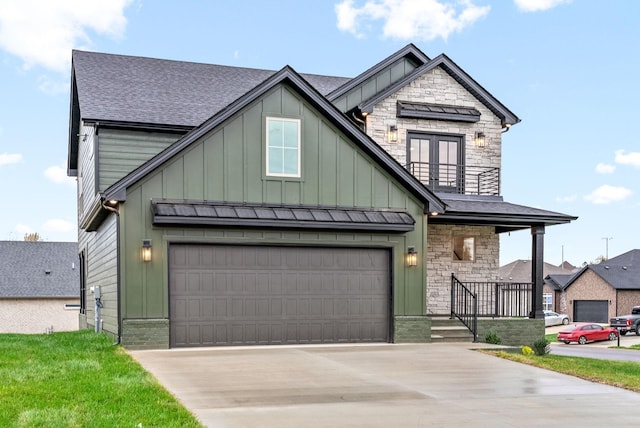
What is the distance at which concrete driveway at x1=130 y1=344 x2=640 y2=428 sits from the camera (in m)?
7.65

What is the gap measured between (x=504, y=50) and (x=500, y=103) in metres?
7.12

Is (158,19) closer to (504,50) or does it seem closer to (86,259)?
(86,259)

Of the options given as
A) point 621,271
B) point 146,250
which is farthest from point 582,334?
point 146,250

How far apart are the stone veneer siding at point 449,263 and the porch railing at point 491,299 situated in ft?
0.89

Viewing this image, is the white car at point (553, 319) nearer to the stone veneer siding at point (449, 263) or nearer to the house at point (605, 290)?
the house at point (605, 290)

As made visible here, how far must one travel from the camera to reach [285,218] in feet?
48.2

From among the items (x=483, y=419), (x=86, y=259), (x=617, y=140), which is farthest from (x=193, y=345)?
(x=617, y=140)

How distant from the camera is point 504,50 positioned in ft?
86.1

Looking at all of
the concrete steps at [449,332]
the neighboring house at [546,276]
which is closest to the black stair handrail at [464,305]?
the concrete steps at [449,332]

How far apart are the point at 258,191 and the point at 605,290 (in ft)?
140

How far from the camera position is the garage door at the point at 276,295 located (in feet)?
47.0

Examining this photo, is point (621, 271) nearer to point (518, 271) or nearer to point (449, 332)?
point (518, 271)

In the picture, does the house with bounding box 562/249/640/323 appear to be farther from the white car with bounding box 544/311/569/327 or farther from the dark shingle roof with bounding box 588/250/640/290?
the white car with bounding box 544/311/569/327

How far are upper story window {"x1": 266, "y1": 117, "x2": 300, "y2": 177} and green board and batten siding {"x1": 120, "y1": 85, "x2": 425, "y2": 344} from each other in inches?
5.9
